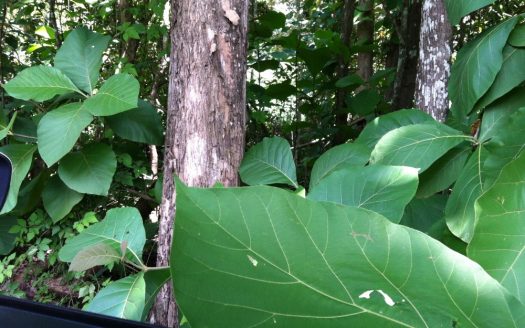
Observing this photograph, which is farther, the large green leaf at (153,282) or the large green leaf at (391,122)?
the large green leaf at (391,122)

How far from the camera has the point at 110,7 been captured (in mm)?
3334

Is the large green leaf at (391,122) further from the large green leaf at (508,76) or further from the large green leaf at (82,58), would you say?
the large green leaf at (82,58)

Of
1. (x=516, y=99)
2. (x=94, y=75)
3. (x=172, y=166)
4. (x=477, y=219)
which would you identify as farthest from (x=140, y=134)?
(x=477, y=219)

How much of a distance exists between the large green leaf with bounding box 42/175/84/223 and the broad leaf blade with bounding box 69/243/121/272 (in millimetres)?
1053

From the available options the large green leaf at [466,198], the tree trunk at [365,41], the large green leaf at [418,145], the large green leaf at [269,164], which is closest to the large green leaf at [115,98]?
the large green leaf at [269,164]

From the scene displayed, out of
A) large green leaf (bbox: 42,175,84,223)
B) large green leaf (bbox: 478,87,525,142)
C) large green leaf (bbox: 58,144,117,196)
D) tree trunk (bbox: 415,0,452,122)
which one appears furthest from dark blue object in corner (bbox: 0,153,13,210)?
tree trunk (bbox: 415,0,452,122)

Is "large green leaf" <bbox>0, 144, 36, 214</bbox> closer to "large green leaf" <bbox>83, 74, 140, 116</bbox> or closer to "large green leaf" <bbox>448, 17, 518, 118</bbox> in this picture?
"large green leaf" <bbox>83, 74, 140, 116</bbox>

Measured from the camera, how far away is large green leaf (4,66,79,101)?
209 centimetres

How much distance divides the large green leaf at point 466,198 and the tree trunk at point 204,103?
93 cm

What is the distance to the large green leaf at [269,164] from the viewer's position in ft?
5.92

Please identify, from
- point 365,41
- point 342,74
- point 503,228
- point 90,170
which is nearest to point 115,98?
point 90,170

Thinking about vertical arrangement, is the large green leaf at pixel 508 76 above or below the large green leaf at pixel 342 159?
above

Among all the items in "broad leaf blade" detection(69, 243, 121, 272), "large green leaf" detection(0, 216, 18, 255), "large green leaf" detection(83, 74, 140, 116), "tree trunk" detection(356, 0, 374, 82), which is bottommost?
"large green leaf" detection(0, 216, 18, 255)

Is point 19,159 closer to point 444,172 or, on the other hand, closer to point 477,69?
point 444,172
